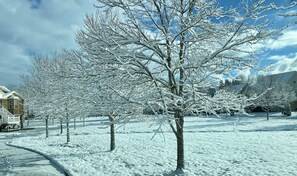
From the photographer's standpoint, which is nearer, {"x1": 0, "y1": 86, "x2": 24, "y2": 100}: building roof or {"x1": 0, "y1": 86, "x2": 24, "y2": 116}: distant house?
{"x1": 0, "y1": 86, "x2": 24, "y2": 116}: distant house

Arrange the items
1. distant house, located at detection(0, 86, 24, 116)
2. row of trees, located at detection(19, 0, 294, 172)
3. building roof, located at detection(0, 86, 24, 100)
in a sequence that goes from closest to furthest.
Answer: row of trees, located at detection(19, 0, 294, 172)
distant house, located at detection(0, 86, 24, 116)
building roof, located at detection(0, 86, 24, 100)

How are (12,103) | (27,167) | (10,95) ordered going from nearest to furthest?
(27,167) → (12,103) → (10,95)

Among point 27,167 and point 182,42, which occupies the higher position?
point 182,42

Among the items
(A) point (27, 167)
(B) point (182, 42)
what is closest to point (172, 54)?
(B) point (182, 42)

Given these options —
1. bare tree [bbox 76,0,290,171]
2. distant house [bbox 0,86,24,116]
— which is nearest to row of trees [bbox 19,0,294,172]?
bare tree [bbox 76,0,290,171]

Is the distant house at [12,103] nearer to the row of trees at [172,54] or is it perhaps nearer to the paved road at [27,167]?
the paved road at [27,167]

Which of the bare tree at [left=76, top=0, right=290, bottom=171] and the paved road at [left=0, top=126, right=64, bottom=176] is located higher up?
the bare tree at [left=76, top=0, right=290, bottom=171]

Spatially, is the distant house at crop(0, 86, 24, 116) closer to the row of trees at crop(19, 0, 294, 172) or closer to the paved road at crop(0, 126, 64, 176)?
the paved road at crop(0, 126, 64, 176)

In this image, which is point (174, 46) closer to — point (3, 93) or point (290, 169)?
point (290, 169)

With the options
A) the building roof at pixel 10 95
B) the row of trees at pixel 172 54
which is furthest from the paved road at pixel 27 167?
the building roof at pixel 10 95

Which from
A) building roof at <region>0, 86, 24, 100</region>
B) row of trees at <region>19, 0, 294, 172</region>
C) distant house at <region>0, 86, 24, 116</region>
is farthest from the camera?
building roof at <region>0, 86, 24, 100</region>

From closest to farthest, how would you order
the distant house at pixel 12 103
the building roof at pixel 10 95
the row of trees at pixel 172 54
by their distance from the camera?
the row of trees at pixel 172 54, the distant house at pixel 12 103, the building roof at pixel 10 95

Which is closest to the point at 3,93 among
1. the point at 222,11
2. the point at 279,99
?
the point at 279,99

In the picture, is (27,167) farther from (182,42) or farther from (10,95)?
(10,95)
